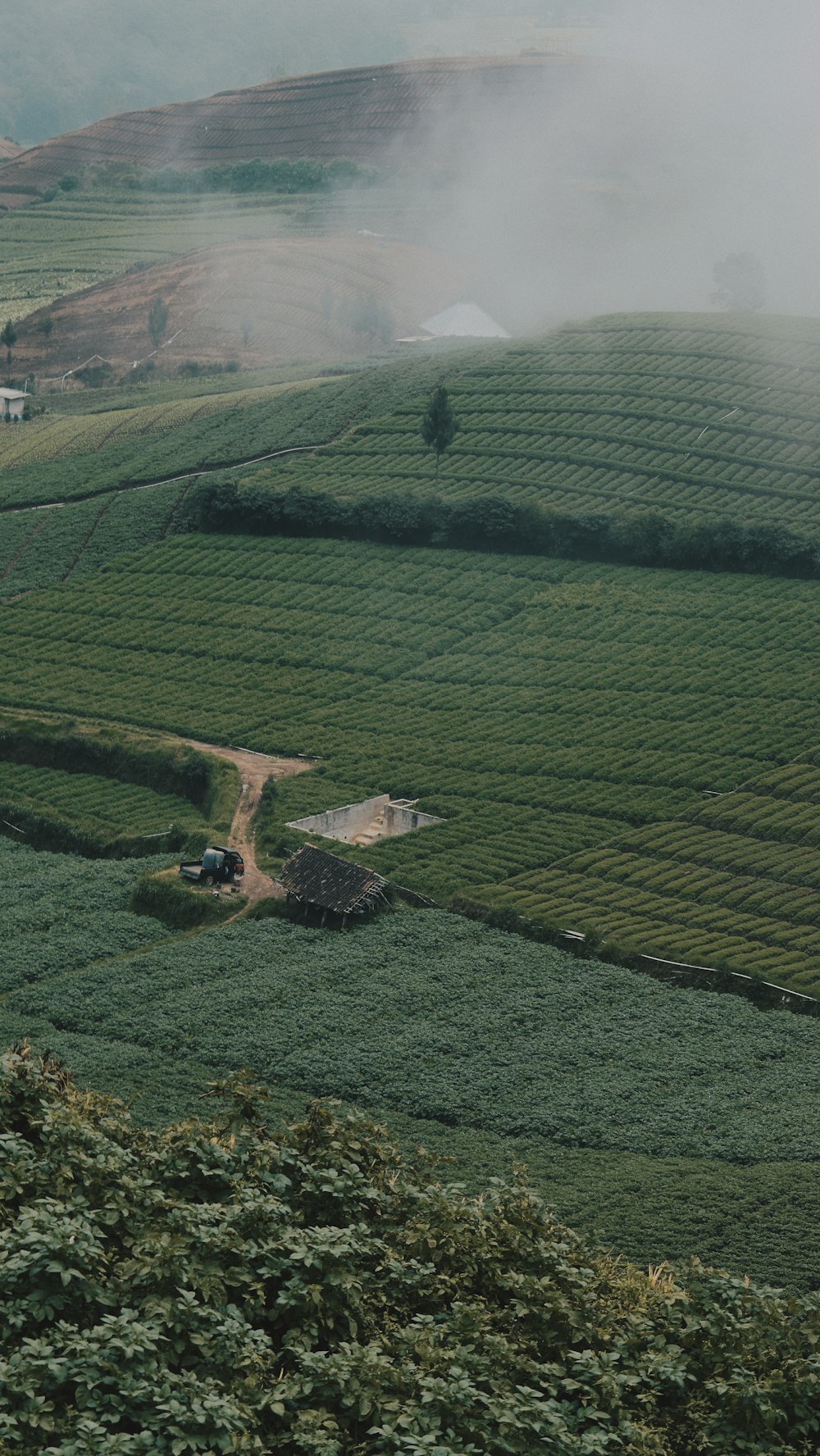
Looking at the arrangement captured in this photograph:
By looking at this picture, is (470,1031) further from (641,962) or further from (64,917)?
(64,917)

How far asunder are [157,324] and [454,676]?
9541cm

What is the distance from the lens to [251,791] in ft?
246

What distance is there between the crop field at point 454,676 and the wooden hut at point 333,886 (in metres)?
2.57

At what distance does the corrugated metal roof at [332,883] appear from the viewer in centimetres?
6238

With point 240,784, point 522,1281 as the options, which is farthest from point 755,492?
point 522,1281

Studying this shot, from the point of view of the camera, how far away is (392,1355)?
90.1ft

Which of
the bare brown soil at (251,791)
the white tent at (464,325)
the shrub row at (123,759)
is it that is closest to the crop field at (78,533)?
the shrub row at (123,759)

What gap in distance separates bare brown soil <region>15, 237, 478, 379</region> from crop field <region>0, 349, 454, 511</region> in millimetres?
34097

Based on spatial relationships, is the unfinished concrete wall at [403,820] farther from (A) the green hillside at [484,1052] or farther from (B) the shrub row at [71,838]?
(A) the green hillside at [484,1052]

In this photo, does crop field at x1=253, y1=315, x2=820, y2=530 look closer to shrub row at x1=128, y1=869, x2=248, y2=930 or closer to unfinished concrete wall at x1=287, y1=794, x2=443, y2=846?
unfinished concrete wall at x1=287, y1=794, x2=443, y2=846

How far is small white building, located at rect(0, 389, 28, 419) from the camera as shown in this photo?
146m

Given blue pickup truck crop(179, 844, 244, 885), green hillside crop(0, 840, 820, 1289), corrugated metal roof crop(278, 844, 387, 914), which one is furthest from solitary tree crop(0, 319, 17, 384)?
corrugated metal roof crop(278, 844, 387, 914)

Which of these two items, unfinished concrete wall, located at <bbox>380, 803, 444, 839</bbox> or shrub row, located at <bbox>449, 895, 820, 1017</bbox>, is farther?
unfinished concrete wall, located at <bbox>380, 803, 444, 839</bbox>

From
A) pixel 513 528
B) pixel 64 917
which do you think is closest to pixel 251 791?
pixel 64 917
